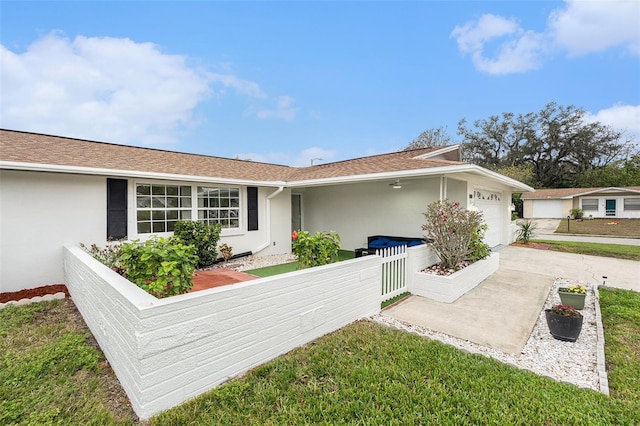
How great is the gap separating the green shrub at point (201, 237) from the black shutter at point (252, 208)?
1607 mm

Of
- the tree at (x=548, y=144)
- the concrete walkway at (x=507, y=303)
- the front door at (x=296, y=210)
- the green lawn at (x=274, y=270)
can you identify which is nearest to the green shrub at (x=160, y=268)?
the concrete walkway at (x=507, y=303)

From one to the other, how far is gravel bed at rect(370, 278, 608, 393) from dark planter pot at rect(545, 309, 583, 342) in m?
0.08

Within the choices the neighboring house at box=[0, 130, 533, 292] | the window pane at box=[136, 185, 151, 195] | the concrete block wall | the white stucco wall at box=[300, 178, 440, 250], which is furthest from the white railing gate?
the window pane at box=[136, 185, 151, 195]

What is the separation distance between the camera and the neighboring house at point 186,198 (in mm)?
5805

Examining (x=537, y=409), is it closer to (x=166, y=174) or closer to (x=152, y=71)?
(x=166, y=174)

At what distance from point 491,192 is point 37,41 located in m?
16.4

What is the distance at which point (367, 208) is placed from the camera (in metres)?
10.6

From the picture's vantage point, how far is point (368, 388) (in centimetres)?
275

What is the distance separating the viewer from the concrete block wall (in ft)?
7.86

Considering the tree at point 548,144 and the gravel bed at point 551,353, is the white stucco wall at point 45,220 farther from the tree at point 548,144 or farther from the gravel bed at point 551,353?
the tree at point 548,144

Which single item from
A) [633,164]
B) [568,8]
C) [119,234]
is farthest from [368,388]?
[633,164]

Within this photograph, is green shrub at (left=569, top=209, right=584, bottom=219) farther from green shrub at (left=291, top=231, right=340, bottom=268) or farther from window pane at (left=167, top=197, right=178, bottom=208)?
window pane at (left=167, top=197, right=178, bottom=208)

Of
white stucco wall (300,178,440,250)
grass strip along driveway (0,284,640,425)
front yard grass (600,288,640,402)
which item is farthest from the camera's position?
white stucco wall (300,178,440,250)

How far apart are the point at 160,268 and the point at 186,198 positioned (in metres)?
5.68
